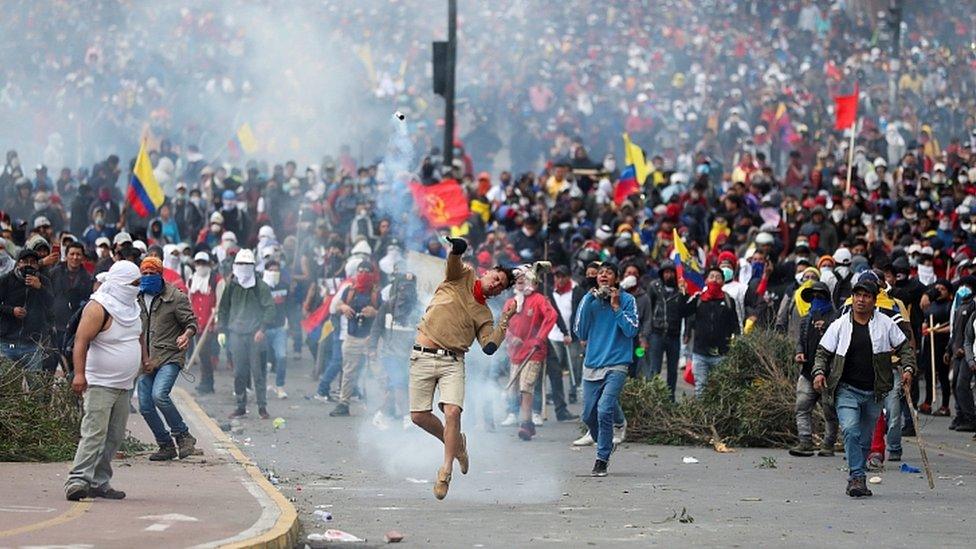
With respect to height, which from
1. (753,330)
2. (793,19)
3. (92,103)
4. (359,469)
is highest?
(793,19)

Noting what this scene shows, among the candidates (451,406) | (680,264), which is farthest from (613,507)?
(680,264)

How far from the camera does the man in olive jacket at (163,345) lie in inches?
541

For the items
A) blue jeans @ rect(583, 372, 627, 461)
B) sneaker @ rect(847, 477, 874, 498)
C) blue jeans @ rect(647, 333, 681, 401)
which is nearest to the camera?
sneaker @ rect(847, 477, 874, 498)

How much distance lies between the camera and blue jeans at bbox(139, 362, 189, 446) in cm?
1369

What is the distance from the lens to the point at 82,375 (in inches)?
439

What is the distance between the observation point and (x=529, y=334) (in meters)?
17.2

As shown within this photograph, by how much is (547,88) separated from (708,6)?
7.74 meters

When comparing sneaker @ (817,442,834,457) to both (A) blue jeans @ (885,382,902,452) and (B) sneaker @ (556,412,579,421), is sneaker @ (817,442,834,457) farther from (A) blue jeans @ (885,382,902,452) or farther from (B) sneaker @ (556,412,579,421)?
(B) sneaker @ (556,412,579,421)

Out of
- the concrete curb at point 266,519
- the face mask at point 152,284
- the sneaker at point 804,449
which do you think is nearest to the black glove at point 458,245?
the concrete curb at point 266,519

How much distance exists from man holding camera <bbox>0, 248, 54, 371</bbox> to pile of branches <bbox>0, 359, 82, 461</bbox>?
2349 millimetres

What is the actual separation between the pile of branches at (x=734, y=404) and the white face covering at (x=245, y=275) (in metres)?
4.27

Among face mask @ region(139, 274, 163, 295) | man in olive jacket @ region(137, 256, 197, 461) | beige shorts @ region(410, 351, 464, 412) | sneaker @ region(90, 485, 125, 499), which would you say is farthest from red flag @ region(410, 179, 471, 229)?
sneaker @ region(90, 485, 125, 499)

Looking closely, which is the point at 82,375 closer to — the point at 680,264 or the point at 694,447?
the point at 694,447

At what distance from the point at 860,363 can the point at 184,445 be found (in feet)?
15.7
